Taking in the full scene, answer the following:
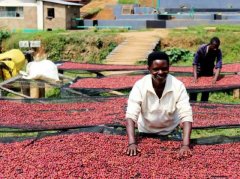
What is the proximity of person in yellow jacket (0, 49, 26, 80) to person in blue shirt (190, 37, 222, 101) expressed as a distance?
4.60 meters

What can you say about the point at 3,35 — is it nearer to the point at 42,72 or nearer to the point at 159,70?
the point at 42,72

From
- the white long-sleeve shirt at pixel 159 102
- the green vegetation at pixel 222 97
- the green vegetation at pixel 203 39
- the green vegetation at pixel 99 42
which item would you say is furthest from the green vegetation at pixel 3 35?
the white long-sleeve shirt at pixel 159 102

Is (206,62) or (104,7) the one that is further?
(104,7)

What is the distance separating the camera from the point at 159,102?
3762mm

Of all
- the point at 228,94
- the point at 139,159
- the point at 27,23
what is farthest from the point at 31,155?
the point at 27,23

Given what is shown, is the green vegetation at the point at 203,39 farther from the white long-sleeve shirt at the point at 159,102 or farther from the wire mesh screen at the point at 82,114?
the white long-sleeve shirt at the point at 159,102

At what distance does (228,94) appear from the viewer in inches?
372

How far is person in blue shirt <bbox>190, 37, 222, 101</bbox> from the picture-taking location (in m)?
7.92

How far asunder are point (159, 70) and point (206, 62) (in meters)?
4.85

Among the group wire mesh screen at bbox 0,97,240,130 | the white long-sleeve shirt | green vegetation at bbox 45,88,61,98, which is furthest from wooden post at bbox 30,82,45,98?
the white long-sleeve shirt

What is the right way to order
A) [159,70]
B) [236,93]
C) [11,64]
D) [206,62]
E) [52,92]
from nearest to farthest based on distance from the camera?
[159,70], [206,62], [236,93], [52,92], [11,64]

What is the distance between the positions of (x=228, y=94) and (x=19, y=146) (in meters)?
6.09

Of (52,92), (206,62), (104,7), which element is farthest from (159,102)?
(104,7)

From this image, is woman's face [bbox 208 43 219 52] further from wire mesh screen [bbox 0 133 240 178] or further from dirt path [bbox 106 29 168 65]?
dirt path [bbox 106 29 168 65]
